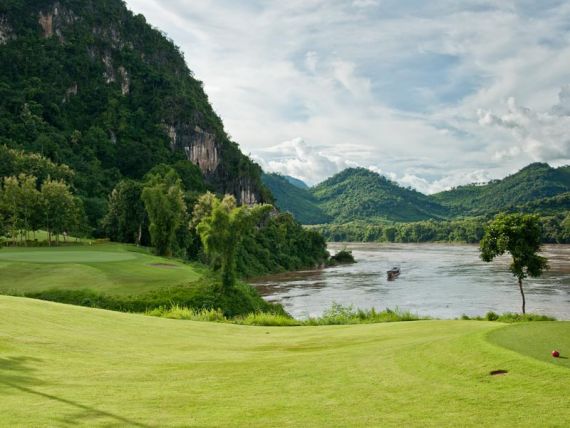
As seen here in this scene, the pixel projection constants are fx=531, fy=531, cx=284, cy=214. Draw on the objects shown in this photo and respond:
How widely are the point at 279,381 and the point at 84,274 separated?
33.6 metres

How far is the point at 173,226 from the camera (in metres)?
61.0

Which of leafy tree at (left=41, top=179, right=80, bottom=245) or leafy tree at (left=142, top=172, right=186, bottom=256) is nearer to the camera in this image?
leafy tree at (left=41, top=179, right=80, bottom=245)

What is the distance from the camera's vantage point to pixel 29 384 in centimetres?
932

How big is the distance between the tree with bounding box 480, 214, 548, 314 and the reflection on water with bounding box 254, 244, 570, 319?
Result: 8.01m

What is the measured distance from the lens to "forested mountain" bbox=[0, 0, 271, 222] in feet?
383

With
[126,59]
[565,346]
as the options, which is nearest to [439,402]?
[565,346]

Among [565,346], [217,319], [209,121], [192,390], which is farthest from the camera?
[209,121]

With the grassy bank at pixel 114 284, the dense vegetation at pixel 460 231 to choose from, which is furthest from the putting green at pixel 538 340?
the dense vegetation at pixel 460 231

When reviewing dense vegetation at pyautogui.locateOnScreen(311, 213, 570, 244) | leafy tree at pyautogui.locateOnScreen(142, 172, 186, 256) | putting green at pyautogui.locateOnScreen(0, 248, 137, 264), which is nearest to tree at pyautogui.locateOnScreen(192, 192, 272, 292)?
putting green at pyautogui.locateOnScreen(0, 248, 137, 264)

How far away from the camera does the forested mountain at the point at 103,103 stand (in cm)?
11688

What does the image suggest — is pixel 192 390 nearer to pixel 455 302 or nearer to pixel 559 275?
pixel 455 302

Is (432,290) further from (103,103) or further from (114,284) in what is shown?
(103,103)

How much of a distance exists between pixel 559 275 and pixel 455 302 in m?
27.3

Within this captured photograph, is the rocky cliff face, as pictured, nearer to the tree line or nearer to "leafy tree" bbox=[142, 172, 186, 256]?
"leafy tree" bbox=[142, 172, 186, 256]
